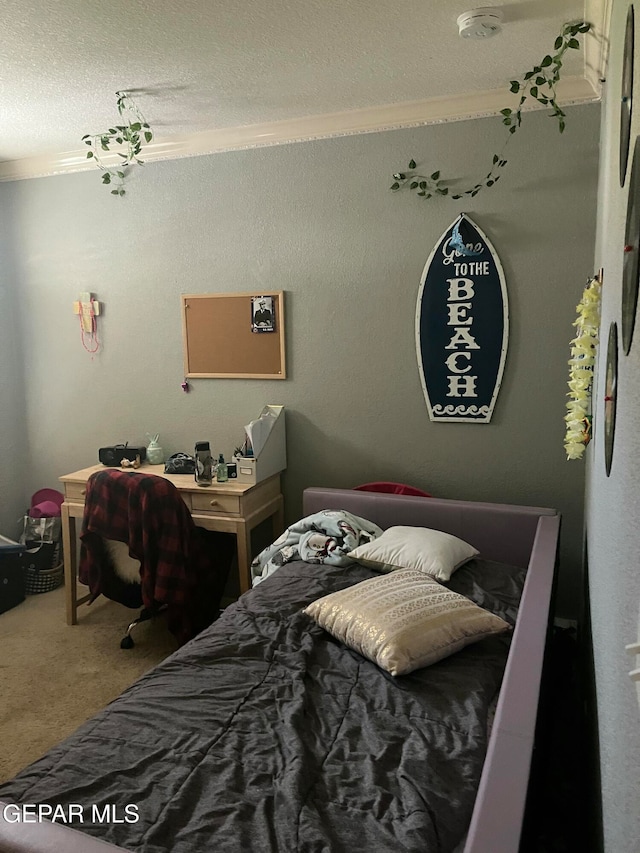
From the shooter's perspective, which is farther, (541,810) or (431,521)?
(431,521)

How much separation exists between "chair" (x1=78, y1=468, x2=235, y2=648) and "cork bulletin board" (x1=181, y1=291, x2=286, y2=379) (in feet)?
2.64

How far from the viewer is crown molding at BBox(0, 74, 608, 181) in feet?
9.11

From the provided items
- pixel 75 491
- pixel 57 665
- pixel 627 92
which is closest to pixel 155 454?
pixel 75 491

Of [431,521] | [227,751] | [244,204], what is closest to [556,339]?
[431,521]

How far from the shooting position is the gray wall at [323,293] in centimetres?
286

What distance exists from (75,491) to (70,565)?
15.1 inches

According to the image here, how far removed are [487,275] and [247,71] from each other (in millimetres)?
1310

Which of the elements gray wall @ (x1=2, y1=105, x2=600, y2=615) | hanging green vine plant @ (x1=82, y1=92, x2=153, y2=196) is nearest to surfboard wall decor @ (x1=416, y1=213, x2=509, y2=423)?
gray wall @ (x1=2, y1=105, x2=600, y2=615)

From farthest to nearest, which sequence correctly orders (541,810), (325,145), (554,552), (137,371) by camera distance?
(137,371) → (325,145) → (554,552) → (541,810)

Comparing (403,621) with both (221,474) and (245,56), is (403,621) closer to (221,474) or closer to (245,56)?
(221,474)

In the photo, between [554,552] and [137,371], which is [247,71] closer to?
[137,371]

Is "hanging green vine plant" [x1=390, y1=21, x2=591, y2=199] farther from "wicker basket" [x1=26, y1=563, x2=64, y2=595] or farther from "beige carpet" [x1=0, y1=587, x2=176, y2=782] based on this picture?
"wicker basket" [x1=26, y1=563, x2=64, y2=595]

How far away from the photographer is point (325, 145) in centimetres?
314

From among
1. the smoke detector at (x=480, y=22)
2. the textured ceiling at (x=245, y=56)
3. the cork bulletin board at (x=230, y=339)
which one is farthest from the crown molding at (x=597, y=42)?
the cork bulletin board at (x=230, y=339)
